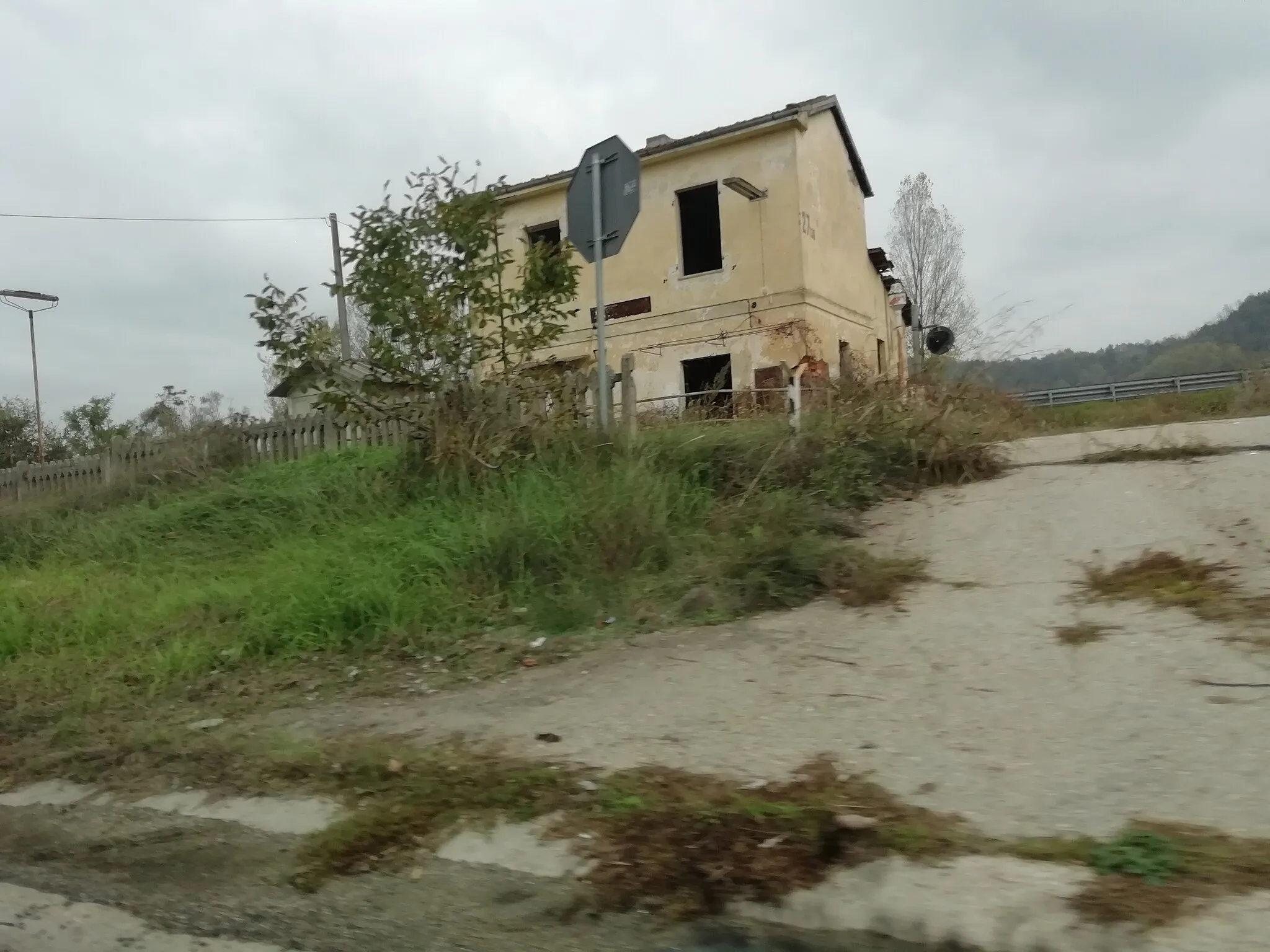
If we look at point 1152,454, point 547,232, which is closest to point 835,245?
point 547,232

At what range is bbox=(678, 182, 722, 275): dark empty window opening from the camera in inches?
679

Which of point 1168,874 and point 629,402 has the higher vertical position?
point 629,402

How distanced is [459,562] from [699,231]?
1238 centimetres

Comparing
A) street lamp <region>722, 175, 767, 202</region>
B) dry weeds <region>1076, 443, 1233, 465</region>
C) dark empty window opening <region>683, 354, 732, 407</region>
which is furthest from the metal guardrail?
street lamp <region>722, 175, 767, 202</region>

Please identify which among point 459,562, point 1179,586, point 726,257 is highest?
point 726,257

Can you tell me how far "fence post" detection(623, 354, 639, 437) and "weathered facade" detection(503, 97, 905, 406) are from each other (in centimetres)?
675

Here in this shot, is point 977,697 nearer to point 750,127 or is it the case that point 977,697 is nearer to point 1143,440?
point 1143,440

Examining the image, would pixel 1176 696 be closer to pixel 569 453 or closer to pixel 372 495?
pixel 569 453

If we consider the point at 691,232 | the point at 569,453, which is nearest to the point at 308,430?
the point at 569,453

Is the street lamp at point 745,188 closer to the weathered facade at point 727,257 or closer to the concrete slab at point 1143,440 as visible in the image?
the weathered facade at point 727,257

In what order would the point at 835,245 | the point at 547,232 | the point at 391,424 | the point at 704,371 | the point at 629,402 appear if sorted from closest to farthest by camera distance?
the point at 629,402
the point at 391,424
the point at 704,371
the point at 835,245
the point at 547,232

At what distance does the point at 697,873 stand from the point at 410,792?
140 cm

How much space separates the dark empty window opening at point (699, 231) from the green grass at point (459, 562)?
32.4 feet

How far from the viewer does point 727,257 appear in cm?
1666
